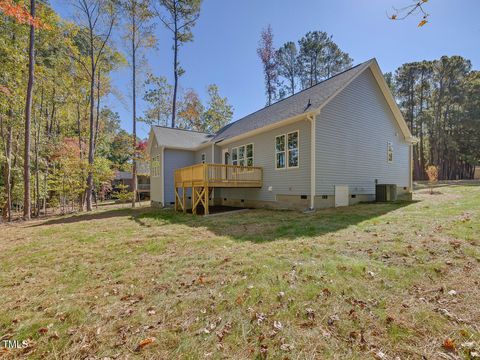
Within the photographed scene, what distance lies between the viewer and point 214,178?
11188mm

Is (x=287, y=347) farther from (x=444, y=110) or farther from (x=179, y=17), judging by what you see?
(x=444, y=110)

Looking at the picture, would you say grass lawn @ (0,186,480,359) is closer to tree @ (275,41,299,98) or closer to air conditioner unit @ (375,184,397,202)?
air conditioner unit @ (375,184,397,202)

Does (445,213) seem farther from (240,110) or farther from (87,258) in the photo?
(240,110)

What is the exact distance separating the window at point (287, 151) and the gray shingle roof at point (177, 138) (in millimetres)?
6477

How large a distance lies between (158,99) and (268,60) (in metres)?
13.1

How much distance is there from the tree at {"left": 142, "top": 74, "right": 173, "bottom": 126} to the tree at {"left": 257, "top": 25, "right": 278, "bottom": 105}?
1089 centimetres

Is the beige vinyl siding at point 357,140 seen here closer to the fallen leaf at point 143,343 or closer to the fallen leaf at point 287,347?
the fallen leaf at point 287,347

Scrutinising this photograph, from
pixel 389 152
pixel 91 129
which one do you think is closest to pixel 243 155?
pixel 389 152

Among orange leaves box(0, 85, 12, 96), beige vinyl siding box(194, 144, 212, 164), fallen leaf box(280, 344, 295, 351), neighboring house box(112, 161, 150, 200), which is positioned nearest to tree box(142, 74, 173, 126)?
neighboring house box(112, 161, 150, 200)

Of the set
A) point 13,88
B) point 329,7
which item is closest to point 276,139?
point 329,7

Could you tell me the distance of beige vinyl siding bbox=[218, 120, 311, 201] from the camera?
33.5 ft

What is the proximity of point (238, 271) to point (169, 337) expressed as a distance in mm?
1646

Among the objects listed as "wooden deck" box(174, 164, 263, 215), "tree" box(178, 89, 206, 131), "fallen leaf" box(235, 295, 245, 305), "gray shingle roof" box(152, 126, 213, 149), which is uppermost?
"tree" box(178, 89, 206, 131)

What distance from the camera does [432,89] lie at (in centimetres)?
3150
